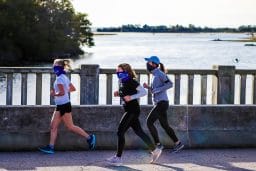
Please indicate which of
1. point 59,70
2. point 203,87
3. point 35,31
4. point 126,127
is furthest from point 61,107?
point 35,31

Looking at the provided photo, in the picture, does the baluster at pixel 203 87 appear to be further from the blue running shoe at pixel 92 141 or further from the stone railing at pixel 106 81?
the blue running shoe at pixel 92 141

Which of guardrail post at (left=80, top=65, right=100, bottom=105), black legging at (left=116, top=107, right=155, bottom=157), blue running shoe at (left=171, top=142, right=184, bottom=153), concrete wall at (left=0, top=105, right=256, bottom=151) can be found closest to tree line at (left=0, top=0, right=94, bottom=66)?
guardrail post at (left=80, top=65, right=100, bottom=105)

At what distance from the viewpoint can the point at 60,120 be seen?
8.90m

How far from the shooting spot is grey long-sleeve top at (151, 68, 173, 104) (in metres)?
8.65

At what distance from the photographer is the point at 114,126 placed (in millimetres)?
9344

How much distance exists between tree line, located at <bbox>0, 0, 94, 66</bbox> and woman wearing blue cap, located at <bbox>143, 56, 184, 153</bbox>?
63308 mm

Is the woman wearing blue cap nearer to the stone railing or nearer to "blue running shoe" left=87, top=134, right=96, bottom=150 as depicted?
"blue running shoe" left=87, top=134, right=96, bottom=150

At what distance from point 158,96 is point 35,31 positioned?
7737cm

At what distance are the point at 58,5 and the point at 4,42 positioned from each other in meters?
25.1

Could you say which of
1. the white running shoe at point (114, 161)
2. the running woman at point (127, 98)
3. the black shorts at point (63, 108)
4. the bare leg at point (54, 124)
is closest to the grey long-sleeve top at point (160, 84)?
the running woman at point (127, 98)

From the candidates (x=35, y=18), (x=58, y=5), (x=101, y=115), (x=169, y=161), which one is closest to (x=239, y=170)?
(x=169, y=161)

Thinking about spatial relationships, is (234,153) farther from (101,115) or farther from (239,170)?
(101,115)

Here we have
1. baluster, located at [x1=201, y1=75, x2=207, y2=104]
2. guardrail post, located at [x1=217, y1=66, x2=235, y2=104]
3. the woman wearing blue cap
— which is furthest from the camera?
baluster, located at [x1=201, y1=75, x2=207, y2=104]

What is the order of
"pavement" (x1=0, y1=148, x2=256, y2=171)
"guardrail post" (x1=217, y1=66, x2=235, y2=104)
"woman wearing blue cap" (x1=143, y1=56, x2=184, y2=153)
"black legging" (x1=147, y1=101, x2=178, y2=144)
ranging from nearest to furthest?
"pavement" (x1=0, y1=148, x2=256, y2=171) < "woman wearing blue cap" (x1=143, y1=56, x2=184, y2=153) < "black legging" (x1=147, y1=101, x2=178, y2=144) < "guardrail post" (x1=217, y1=66, x2=235, y2=104)
